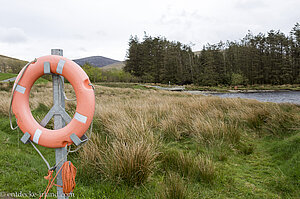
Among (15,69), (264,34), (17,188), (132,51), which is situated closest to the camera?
(17,188)

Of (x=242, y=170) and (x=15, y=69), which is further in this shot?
(x=15, y=69)

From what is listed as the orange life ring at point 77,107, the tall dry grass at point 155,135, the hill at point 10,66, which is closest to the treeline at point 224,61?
the hill at point 10,66

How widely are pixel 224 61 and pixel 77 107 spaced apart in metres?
50.9

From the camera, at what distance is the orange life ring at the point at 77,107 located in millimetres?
1753

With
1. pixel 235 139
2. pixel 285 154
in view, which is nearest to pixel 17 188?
pixel 235 139

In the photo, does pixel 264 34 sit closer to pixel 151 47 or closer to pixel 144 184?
pixel 151 47

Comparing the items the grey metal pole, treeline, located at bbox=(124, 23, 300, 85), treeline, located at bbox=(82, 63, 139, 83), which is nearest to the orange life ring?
the grey metal pole

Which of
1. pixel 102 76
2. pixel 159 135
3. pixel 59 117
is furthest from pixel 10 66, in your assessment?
pixel 59 117

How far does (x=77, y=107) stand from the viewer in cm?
179

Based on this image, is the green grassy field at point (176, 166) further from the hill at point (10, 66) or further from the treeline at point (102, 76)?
the hill at point (10, 66)

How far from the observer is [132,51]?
2192 inches

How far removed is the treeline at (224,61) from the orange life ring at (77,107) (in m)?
45.6

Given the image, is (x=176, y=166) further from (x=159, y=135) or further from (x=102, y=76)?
(x=102, y=76)

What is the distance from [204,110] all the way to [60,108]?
16.4 ft
